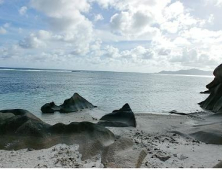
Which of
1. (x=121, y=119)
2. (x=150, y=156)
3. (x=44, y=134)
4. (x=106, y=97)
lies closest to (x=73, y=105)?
(x=121, y=119)

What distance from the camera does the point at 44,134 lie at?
14.7 m

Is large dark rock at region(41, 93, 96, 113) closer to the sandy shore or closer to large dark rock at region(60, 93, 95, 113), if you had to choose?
large dark rock at region(60, 93, 95, 113)

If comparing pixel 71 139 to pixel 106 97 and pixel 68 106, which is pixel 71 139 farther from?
pixel 106 97

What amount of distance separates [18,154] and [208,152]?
1089 centimetres

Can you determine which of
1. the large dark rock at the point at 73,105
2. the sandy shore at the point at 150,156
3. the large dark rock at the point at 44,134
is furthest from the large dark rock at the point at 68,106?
the sandy shore at the point at 150,156

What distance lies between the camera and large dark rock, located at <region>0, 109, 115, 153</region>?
13984 millimetres

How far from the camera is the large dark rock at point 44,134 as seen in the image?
13984 millimetres

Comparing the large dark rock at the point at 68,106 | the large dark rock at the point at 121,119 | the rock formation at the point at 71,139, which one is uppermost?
the rock formation at the point at 71,139

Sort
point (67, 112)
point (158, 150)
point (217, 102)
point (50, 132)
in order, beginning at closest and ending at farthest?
point (158, 150)
point (50, 132)
point (67, 112)
point (217, 102)

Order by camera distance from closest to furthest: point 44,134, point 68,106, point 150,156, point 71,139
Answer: point 150,156 < point 44,134 < point 71,139 < point 68,106

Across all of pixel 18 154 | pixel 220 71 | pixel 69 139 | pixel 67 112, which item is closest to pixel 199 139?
pixel 69 139

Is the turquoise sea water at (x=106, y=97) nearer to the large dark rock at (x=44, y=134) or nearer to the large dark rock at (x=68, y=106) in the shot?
the large dark rock at (x=68, y=106)

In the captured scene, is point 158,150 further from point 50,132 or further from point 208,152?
point 50,132

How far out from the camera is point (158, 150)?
13992 mm
